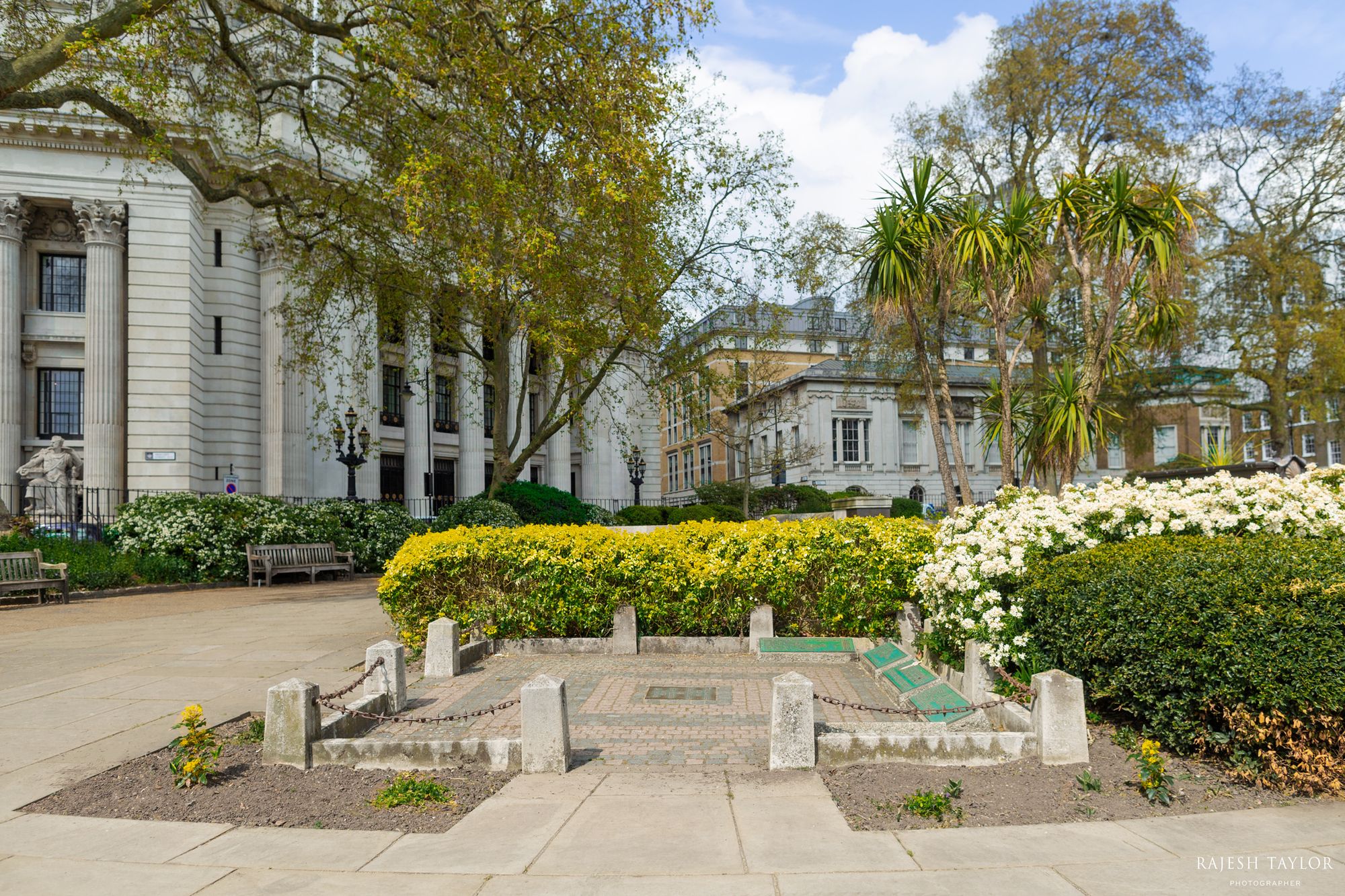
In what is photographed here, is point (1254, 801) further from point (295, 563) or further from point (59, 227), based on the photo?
point (59, 227)

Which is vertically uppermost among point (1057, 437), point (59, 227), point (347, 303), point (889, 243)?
point (59, 227)

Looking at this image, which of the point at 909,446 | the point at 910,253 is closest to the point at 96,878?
the point at 910,253

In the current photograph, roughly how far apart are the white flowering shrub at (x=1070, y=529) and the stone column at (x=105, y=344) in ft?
100

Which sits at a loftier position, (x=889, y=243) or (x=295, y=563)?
(x=889, y=243)

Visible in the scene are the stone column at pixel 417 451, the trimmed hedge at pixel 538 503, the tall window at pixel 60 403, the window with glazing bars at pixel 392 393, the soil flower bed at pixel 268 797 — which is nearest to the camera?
the soil flower bed at pixel 268 797

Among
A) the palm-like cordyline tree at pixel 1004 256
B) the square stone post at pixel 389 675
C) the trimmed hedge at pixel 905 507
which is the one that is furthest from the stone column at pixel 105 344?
the trimmed hedge at pixel 905 507

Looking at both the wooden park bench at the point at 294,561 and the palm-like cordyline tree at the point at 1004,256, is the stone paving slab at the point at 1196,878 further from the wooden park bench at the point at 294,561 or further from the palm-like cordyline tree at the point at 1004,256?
the wooden park bench at the point at 294,561

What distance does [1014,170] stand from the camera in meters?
25.6

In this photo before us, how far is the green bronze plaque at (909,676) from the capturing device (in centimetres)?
805

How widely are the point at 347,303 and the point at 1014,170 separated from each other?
977 inches

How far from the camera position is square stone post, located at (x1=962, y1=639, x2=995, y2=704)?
7566mm

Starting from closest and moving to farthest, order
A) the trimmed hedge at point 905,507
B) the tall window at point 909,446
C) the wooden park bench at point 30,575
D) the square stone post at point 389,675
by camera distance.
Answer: the square stone post at point 389,675, the wooden park bench at point 30,575, the trimmed hedge at point 905,507, the tall window at point 909,446

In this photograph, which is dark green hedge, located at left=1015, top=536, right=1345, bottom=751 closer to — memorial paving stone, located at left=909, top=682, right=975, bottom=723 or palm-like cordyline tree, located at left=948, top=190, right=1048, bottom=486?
memorial paving stone, located at left=909, top=682, right=975, bottom=723

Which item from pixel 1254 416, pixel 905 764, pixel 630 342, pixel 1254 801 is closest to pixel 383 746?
pixel 905 764
